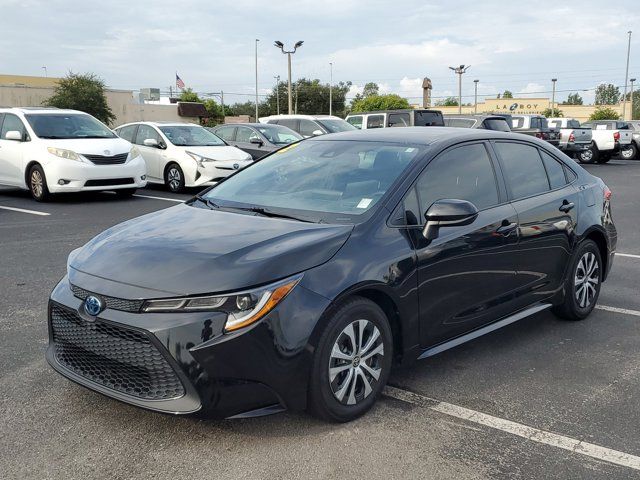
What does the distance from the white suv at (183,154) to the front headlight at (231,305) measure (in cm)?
1041

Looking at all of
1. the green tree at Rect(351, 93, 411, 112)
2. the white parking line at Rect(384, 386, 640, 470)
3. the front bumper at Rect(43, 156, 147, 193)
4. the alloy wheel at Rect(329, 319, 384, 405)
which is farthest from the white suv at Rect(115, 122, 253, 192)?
the green tree at Rect(351, 93, 411, 112)

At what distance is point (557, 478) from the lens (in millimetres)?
3023

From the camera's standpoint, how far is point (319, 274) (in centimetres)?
334

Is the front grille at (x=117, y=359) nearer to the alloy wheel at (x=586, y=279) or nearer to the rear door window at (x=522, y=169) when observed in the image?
the rear door window at (x=522, y=169)

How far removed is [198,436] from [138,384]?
419 millimetres

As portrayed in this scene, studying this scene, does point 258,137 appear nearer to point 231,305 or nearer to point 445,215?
point 445,215

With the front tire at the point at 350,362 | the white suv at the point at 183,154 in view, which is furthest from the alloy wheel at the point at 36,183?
the front tire at the point at 350,362

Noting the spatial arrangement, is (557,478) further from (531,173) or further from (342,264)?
(531,173)

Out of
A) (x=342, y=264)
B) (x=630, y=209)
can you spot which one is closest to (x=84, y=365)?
(x=342, y=264)

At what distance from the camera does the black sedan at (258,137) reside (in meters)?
16.2

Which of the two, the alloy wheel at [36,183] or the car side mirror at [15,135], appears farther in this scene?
the car side mirror at [15,135]

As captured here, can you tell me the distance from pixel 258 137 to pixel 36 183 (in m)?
5.68


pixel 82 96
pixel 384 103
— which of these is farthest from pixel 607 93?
pixel 82 96

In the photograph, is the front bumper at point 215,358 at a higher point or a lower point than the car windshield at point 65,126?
lower
